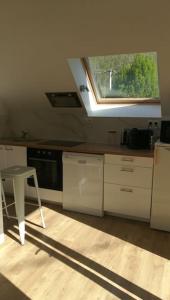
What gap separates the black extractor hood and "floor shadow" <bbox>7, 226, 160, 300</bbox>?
174 cm

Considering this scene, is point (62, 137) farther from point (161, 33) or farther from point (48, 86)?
point (161, 33)

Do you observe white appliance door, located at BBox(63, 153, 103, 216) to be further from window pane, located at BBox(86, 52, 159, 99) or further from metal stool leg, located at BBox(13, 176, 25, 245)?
window pane, located at BBox(86, 52, 159, 99)

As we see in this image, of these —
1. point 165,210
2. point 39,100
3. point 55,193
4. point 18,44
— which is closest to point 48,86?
point 39,100

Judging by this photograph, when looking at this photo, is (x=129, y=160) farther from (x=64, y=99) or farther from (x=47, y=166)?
(x=64, y=99)

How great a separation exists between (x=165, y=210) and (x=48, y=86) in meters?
2.10

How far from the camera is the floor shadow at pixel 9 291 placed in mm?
1846

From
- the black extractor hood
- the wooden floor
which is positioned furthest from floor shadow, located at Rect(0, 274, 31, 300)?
the black extractor hood

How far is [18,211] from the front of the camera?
252 cm

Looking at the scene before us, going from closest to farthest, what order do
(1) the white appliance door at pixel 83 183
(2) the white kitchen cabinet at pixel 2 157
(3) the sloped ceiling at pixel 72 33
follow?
(3) the sloped ceiling at pixel 72 33, (1) the white appliance door at pixel 83 183, (2) the white kitchen cabinet at pixel 2 157

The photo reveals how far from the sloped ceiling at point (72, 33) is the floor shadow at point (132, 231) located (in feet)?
4.71

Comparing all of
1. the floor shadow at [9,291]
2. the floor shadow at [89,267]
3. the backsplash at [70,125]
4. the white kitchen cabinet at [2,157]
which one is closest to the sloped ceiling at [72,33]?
the backsplash at [70,125]

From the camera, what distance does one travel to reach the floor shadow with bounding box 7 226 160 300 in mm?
1900

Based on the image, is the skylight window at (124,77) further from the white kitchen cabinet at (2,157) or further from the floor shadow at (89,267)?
the floor shadow at (89,267)

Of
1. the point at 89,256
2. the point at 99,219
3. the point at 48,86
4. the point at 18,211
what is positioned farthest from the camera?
the point at 48,86
